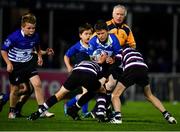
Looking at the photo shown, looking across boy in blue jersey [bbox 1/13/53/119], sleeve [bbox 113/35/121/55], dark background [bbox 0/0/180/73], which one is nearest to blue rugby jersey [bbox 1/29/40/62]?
boy in blue jersey [bbox 1/13/53/119]

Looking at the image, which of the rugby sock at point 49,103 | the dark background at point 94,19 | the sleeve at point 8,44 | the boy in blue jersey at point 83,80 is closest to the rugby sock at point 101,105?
the boy in blue jersey at point 83,80

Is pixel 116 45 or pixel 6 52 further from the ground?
pixel 116 45

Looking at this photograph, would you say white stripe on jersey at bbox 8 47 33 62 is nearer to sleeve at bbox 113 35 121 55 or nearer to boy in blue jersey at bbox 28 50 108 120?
boy in blue jersey at bbox 28 50 108 120

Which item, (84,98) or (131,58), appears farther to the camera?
(84,98)

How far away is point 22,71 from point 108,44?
6.97ft

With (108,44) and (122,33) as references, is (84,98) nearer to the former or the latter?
(108,44)

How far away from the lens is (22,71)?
643 inches

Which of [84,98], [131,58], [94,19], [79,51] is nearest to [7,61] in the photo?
[84,98]

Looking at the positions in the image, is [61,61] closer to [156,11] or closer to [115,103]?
[156,11]

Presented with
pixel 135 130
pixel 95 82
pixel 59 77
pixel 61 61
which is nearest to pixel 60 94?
pixel 95 82

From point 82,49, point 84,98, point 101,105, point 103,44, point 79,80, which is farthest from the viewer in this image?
point 82,49

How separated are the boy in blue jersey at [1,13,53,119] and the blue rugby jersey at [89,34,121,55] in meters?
1.43

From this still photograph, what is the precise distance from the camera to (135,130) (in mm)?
13461

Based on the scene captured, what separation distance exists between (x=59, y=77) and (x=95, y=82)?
12990 millimetres
